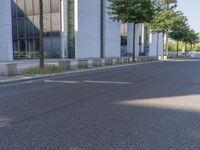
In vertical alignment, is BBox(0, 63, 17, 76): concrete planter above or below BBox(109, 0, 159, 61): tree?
below

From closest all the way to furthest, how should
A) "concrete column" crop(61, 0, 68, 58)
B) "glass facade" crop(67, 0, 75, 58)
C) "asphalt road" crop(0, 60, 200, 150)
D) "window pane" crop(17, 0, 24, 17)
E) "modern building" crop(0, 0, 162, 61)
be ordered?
"asphalt road" crop(0, 60, 200, 150), "concrete column" crop(61, 0, 68, 58), "modern building" crop(0, 0, 162, 61), "glass facade" crop(67, 0, 75, 58), "window pane" crop(17, 0, 24, 17)

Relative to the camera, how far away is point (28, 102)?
8.19 m

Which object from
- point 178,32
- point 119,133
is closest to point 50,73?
point 119,133

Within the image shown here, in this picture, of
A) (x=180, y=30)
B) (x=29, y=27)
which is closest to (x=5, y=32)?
(x=29, y=27)

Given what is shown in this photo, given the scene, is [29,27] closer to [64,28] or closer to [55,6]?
[55,6]

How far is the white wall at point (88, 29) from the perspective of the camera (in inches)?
1582

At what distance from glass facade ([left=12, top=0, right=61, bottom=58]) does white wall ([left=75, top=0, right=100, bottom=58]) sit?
2953 mm

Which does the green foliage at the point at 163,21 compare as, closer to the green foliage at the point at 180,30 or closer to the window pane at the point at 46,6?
the green foliage at the point at 180,30

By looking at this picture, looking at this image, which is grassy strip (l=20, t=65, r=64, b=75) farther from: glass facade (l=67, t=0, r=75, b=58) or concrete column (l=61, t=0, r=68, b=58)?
glass facade (l=67, t=0, r=75, b=58)

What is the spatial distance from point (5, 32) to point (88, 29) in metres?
14.5

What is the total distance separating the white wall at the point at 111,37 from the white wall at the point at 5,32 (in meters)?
19.7

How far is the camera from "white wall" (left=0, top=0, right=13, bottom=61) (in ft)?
103

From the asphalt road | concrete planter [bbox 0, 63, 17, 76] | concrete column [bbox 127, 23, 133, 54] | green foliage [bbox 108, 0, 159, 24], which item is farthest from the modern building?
the asphalt road

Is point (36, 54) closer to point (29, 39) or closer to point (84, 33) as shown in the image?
point (29, 39)
